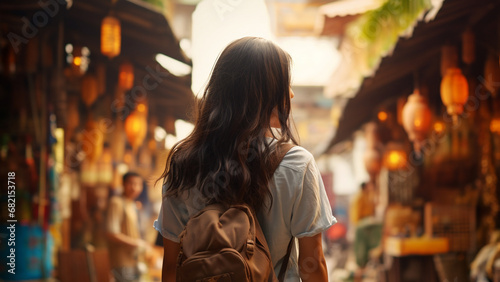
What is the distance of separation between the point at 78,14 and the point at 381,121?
2974mm

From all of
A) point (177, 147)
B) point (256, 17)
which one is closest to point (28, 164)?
point (256, 17)

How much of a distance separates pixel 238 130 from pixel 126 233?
3.52 metres

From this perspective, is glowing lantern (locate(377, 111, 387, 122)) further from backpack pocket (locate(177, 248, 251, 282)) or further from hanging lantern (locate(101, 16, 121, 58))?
backpack pocket (locate(177, 248, 251, 282))

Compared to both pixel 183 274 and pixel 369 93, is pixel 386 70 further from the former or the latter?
pixel 183 274

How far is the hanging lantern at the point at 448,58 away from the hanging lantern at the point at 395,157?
48.5 inches

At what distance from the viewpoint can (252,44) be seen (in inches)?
67.7

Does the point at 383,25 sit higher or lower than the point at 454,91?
higher

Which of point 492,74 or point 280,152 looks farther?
point 492,74

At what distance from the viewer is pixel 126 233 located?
16.3ft

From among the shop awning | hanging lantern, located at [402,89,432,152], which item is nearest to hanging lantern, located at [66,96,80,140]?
the shop awning

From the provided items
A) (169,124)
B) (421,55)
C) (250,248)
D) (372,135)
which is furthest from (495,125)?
(250,248)

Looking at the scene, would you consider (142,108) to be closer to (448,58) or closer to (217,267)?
(448,58)

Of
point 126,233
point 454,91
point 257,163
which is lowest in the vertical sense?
point 126,233

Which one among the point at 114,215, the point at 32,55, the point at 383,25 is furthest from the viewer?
the point at 383,25
